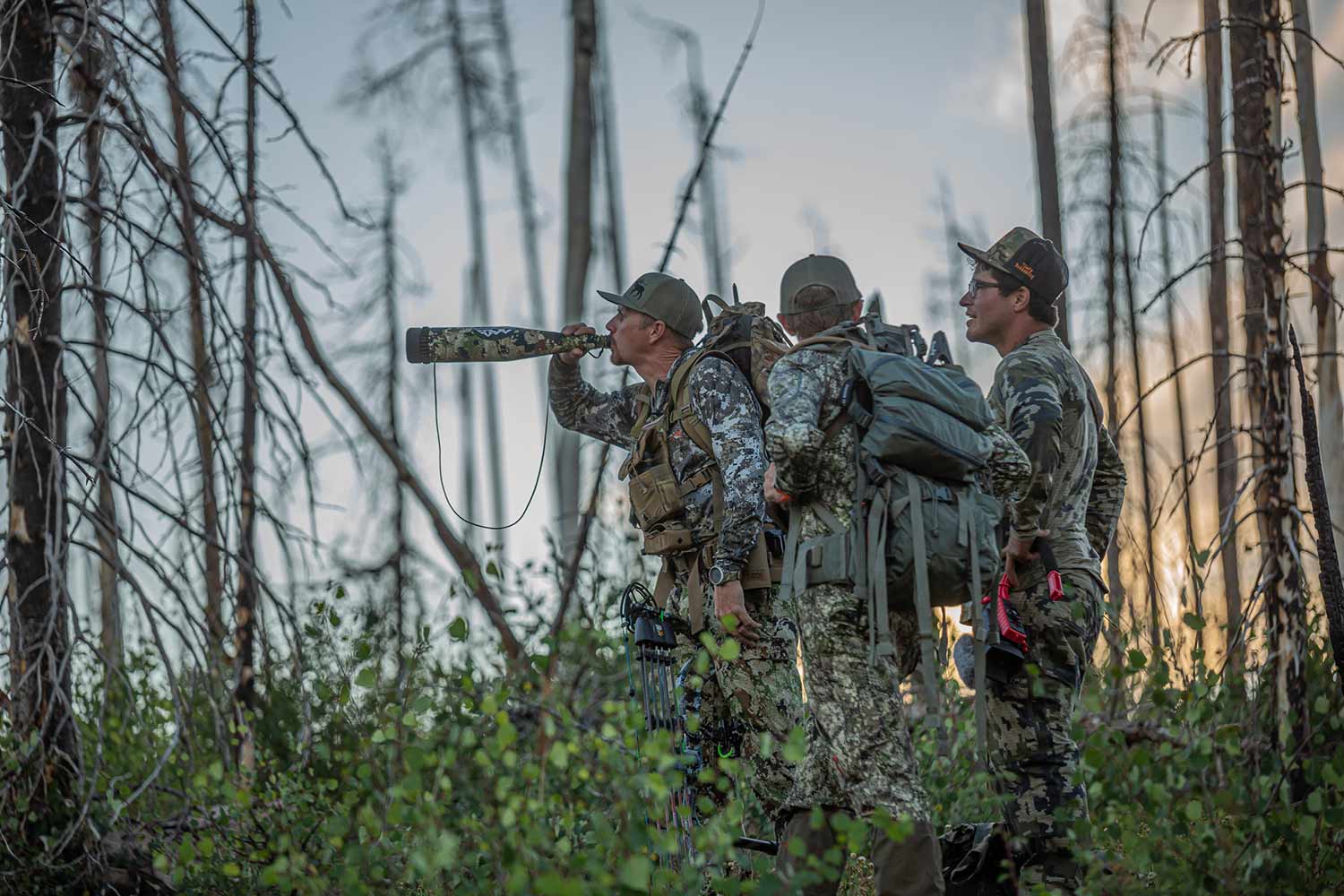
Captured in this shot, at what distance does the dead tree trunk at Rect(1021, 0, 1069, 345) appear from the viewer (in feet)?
27.9

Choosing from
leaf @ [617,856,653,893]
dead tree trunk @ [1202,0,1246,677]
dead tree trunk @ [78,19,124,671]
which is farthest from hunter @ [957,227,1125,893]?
dead tree trunk @ [1202,0,1246,677]

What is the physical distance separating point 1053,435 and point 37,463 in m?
4.02

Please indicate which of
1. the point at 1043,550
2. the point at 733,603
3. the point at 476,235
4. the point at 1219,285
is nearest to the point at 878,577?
the point at 733,603

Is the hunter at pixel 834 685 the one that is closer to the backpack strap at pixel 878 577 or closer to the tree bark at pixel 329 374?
the backpack strap at pixel 878 577

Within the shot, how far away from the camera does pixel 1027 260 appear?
477 cm

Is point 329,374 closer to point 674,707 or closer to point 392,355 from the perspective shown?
point 674,707

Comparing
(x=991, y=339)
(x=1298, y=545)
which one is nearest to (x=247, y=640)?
(x=991, y=339)

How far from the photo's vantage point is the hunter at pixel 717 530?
15.3ft

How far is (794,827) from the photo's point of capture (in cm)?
416

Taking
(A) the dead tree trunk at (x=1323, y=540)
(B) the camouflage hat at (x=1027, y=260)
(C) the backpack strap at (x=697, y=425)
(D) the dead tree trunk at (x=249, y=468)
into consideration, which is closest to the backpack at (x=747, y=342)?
(C) the backpack strap at (x=697, y=425)

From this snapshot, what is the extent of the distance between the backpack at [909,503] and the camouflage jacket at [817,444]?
54 mm

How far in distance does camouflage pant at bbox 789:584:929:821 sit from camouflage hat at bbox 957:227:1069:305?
5.15 ft

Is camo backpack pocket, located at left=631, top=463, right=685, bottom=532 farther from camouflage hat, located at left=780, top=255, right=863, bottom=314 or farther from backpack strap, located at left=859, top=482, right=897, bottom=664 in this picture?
backpack strap, located at left=859, top=482, right=897, bottom=664

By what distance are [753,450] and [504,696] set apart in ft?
5.83
